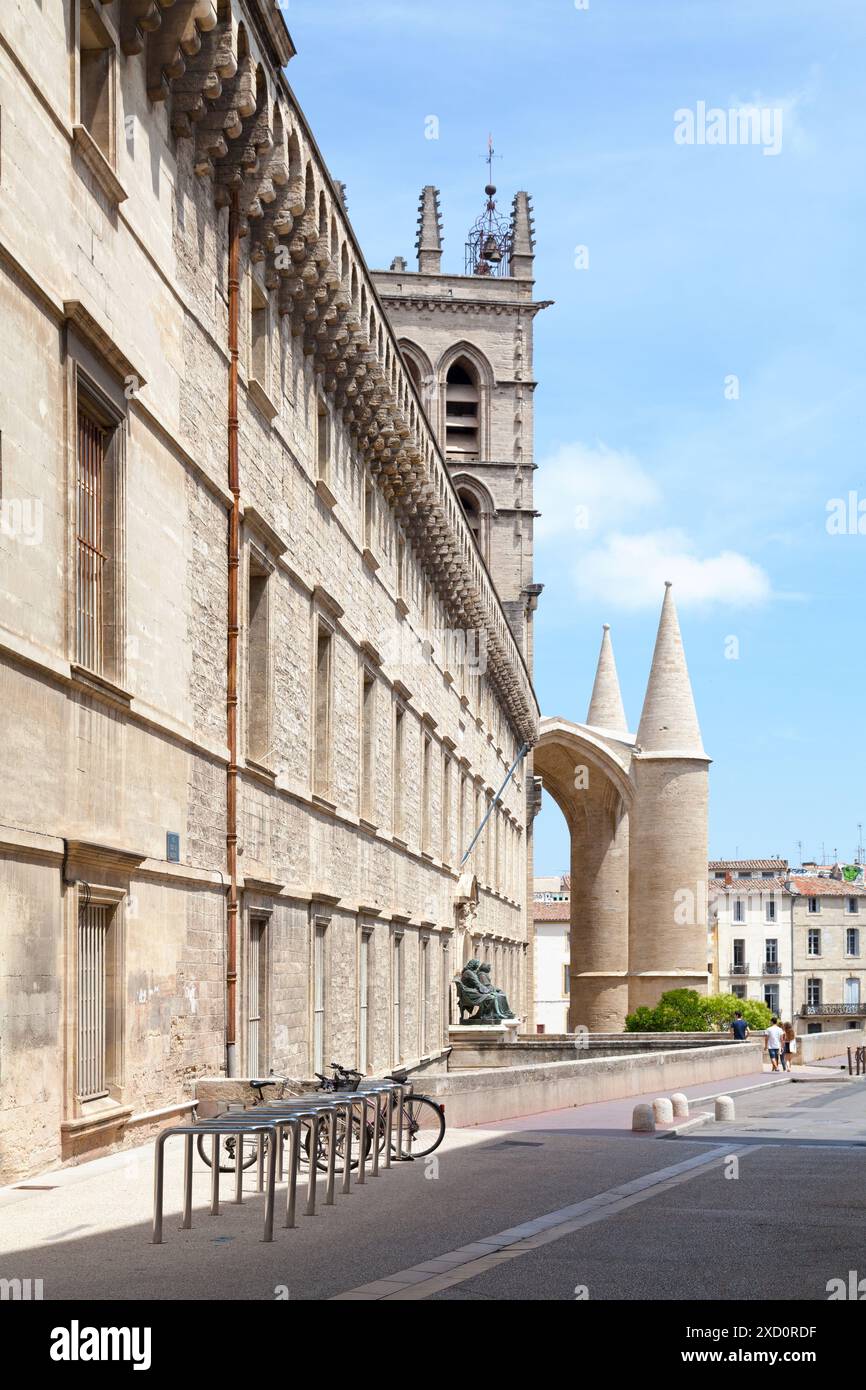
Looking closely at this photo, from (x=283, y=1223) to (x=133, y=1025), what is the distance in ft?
12.6

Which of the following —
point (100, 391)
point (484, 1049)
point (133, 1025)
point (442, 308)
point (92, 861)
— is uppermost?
point (442, 308)

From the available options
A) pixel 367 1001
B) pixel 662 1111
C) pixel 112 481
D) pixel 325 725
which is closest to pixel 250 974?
pixel 325 725

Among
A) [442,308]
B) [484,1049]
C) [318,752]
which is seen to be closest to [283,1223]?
[318,752]

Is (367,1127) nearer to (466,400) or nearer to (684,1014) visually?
(684,1014)

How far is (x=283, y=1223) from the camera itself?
10398 millimetres

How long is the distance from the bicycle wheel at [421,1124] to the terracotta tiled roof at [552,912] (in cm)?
9551

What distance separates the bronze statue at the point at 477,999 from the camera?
37.8m

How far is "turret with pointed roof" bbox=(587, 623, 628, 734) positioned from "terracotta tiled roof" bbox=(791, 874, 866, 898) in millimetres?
36334

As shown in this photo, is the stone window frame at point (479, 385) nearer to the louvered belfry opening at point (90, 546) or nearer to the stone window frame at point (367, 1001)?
the stone window frame at point (367, 1001)

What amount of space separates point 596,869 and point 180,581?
57860mm

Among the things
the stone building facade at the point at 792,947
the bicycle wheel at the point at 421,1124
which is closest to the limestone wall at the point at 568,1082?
the bicycle wheel at the point at 421,1124

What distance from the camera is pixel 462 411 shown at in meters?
68.0

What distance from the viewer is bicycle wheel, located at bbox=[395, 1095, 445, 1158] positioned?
14828mm
